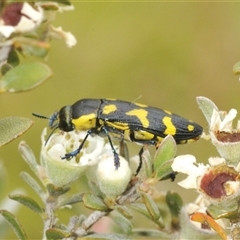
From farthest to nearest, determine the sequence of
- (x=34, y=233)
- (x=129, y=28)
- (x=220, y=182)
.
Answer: (x=129, y=28)
(x=34, y=233)
(x=220, y=182)

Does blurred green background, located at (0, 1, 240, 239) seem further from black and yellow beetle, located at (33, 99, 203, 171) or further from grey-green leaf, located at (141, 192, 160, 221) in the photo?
grey-green leaf, located at (141, 192, 160, 221)

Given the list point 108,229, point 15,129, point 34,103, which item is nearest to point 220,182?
point 15,129

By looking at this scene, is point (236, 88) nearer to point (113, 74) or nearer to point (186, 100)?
point (186, 100)

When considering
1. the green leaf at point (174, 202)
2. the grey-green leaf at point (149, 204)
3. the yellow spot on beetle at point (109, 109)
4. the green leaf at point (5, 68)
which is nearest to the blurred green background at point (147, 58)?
the yellow spot on beetle at point (109, 109)

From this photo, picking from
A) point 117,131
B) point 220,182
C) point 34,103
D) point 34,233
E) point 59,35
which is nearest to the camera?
point 220,182

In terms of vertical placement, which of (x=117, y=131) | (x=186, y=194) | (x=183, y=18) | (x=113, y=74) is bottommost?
(x=186, y=194)

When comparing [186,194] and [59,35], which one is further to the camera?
[186,194]

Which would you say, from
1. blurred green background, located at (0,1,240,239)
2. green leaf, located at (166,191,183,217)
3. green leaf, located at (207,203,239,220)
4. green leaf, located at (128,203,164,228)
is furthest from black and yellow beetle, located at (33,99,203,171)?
blurred green background, located at (0,1,240,239)
